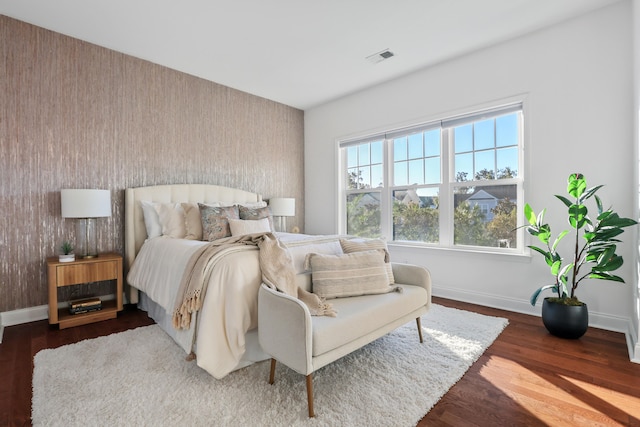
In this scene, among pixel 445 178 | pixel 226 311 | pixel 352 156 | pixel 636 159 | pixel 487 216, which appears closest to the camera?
pixel 226 311

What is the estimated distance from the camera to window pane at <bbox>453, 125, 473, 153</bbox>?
3588mm

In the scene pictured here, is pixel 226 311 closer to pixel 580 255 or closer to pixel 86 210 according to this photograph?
pixel 86 210

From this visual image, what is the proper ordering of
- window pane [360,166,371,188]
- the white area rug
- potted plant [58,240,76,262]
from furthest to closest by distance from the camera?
window pane [360,166,371,188] < potted plant [58,240,76,262] < the white area rug

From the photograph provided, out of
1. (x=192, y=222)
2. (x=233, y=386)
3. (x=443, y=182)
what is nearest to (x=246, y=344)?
(x=233, y=386)

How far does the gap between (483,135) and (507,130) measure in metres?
0.23

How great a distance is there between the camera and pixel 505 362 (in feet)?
7.04

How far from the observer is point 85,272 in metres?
2.84

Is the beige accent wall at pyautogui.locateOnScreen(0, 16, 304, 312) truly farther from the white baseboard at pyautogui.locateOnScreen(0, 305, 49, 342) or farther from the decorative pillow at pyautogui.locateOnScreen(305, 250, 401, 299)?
the decorative pillow at pyautogui.locateOnScreen(305, 250, 401, 299)

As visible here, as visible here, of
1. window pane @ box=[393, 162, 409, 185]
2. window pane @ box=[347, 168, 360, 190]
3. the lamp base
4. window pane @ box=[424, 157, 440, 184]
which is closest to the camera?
the lamp base

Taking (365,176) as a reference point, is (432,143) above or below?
above

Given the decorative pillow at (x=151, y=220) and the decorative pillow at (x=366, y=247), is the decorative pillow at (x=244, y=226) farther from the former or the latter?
the decorative pillow at (x=366, y=247)

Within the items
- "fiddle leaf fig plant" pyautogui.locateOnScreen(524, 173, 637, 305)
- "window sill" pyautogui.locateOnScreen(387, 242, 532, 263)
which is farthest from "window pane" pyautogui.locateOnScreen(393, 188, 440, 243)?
"fiddle leaf fig plant" pyautogui.locateOnScreen(524, 173, 637, 305)

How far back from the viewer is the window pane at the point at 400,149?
419 centimetres

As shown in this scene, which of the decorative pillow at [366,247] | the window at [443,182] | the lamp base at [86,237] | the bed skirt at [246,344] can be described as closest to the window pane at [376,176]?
the window at [443,182]
